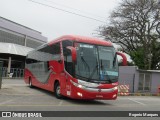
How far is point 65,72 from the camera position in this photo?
734 inches

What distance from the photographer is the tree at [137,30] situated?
53.0m

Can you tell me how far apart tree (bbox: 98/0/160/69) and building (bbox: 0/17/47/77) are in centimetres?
1358

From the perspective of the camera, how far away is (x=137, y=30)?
179ft

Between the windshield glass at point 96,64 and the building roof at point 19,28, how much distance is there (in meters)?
43.7

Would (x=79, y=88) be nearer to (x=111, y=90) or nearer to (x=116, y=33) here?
(x=111, y=90)

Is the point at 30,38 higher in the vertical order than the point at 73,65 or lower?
higher

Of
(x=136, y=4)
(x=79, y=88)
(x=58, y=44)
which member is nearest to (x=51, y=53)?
(x=58, y=44)

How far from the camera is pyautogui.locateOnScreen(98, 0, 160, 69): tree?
5303 centimetres

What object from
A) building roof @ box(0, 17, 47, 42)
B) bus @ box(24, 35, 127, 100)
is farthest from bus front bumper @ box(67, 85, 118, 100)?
building roof @ box(0, 17, 47, 42)

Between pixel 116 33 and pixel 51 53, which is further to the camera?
pixel 116 33

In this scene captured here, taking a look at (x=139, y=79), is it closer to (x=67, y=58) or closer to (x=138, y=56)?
(x=138, y=56)

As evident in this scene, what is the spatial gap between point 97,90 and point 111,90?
2.95 feet

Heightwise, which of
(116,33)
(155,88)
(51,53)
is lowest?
(155,88)

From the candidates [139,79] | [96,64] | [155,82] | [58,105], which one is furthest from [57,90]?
[155,82]
